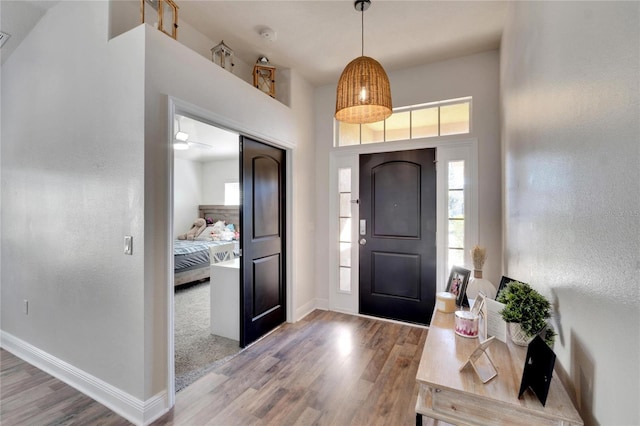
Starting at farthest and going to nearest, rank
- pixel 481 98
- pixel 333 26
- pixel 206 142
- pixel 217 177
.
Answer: pixel 217 177 → pixel 206 142 → pixel 481 98 → pixel 333 26

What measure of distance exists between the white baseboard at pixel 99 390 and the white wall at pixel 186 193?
471cm

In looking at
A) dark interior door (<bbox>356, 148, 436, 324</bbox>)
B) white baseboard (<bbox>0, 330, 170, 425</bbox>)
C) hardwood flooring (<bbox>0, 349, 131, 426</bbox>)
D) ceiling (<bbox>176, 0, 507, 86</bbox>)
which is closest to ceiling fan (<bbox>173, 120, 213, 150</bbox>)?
ceiling (<bbox>176, 0, 507, 86</bbox>)

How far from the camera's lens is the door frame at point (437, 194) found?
298 centimetres

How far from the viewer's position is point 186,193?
743 cm

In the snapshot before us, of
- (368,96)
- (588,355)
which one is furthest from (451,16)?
Answer: (588,355)

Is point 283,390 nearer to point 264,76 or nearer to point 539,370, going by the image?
point 539,370

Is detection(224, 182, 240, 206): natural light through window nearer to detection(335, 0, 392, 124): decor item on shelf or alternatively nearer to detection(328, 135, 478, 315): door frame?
detection(328, 135, 478, 315): door frame

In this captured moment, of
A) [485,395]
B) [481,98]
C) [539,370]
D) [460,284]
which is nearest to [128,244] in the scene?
[485,395]

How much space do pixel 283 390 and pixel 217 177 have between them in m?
6.49

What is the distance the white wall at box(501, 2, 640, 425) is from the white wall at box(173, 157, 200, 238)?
24.1 ft

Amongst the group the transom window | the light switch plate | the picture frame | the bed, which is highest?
the transom window

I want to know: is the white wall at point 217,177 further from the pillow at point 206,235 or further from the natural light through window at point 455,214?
the natural light through window at point 455,214

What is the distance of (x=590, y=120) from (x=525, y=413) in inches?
35.8

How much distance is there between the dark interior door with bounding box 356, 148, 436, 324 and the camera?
3.19 meters
